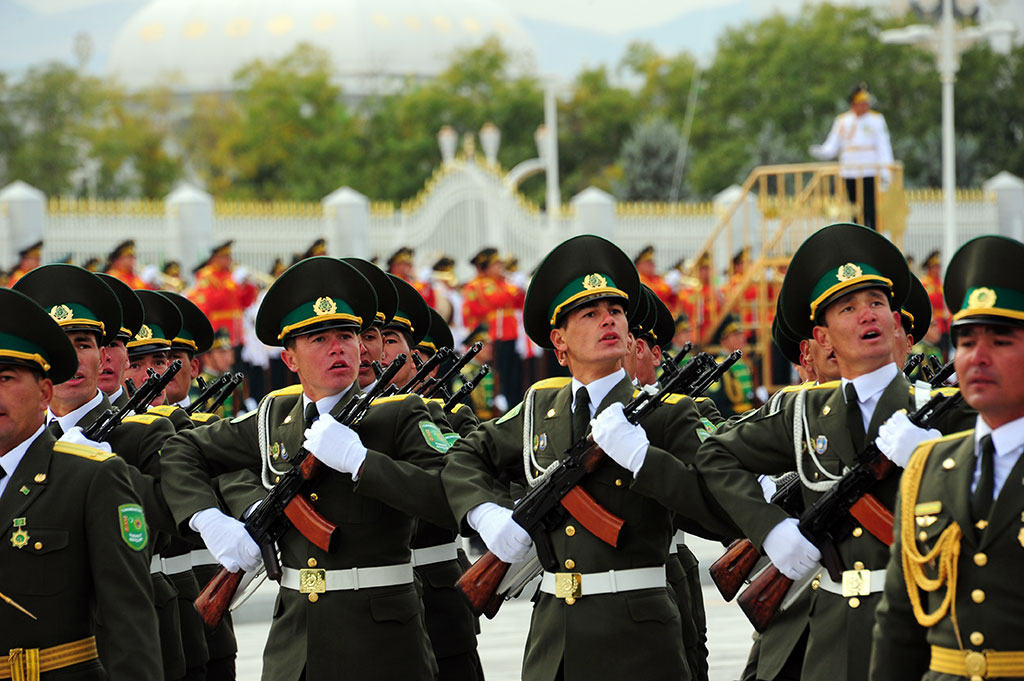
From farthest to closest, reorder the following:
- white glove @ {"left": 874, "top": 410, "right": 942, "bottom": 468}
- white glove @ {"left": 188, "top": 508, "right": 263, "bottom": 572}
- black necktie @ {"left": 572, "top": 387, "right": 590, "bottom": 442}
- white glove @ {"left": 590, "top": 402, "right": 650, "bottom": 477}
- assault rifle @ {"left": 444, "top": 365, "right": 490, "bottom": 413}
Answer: assault rifle @ {"left": 444, "top": 365, "right": 490, "bottom": 413}
white glove @ {"left": 188, "top": 508, "right": 263, "bottom": 572}
black necktie @ {"left": 572, "top": 387, "right": 590, "bottom": 442}
white glove @ {"left": 590, "top": 402, "right": 650, "bottom": 477}
white glove @ {"left": 874, "top": 410, "right": 942, "bottom": 468}

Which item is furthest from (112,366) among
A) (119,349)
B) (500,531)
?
(500,531)

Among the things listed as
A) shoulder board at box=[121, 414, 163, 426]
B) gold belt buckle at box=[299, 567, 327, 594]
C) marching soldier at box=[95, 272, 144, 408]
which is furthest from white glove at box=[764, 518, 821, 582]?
marching soldier at box=[95, 272, 144, 408]

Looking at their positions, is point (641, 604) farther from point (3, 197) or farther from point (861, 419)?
point (3, 197)

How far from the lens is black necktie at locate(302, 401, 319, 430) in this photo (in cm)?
574

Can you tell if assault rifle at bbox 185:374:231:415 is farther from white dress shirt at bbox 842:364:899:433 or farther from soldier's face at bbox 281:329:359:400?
white dress shirt at bbox 842:364:899:433

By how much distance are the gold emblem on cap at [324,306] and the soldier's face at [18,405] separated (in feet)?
4.44

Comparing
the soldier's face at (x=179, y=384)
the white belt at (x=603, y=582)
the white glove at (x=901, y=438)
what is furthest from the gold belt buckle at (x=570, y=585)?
the soldier's face at (x=179, y=384)

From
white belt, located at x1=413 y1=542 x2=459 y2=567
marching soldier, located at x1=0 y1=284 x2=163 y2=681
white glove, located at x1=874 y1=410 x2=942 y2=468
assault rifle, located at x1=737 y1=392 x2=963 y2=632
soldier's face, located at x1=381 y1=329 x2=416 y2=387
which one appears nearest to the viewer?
marching soldier, located at x1=0 y1=284 x2=163 y2=681

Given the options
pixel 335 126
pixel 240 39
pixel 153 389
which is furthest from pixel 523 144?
pixel 240 39

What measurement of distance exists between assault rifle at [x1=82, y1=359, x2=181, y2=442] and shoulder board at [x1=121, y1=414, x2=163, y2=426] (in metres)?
0.03

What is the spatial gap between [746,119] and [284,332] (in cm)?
3993

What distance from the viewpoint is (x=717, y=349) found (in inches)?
802

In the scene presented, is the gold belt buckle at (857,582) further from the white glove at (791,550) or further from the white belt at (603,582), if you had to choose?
the white belt at (603,582)

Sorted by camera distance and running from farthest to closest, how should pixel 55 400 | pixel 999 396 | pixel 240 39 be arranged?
1. pixel 240 39
2. pixel 55 400
3. pixel 999 396
